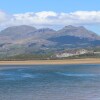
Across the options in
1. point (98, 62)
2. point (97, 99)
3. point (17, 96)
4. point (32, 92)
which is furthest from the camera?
point (98, 62)

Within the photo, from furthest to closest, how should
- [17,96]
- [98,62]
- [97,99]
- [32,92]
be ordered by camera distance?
[98,62], [32,92], [17,96], [97,99]

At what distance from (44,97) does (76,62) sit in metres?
147

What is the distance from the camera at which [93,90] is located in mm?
61812

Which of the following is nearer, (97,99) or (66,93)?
(97,99)

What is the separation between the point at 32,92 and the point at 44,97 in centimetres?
622

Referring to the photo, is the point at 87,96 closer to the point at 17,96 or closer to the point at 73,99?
the point at 73,99

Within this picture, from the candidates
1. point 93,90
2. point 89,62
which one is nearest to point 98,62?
point 89,62

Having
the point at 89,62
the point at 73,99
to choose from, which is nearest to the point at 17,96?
the point at 73,99

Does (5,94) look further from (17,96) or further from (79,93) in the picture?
(79,93)

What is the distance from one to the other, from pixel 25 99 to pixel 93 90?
13.2m

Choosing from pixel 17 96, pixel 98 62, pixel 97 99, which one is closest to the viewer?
pixel 97 99

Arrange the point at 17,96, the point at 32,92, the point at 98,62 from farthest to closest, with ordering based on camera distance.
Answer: the point at 98,62
the point at 32,92
the point at 17,96

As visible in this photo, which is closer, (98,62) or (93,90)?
(93,90)

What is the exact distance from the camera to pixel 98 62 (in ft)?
646
